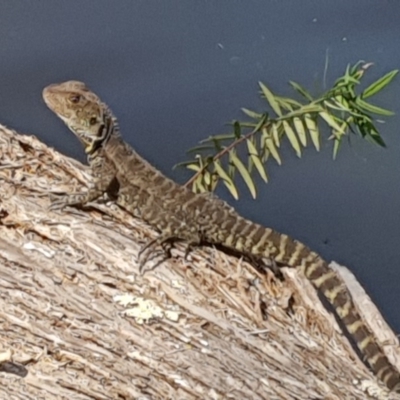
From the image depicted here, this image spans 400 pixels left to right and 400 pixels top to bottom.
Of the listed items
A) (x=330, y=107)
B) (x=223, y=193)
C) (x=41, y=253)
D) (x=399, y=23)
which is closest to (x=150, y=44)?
(x=223, y=193)

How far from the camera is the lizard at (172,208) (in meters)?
2.48

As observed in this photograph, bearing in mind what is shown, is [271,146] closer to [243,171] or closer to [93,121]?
[243,171]

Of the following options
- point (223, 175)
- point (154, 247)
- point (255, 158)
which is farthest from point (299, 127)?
point (154, 247)

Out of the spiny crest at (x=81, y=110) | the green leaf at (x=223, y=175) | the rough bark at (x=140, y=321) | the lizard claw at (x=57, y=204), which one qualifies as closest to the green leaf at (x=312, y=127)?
the green leaf at (x=223, y=175)

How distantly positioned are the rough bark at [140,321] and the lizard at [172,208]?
4 cm

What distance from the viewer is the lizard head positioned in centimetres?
266

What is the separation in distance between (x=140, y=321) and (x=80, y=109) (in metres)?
0.71

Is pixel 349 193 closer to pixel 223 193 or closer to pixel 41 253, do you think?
pixel 223 193

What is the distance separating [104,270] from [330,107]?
0.76 m

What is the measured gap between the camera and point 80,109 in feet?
8.77

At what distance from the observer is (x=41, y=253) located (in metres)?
2.37

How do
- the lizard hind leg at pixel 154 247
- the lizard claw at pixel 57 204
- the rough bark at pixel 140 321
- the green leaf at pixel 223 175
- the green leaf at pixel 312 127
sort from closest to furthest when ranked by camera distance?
the rough bark at pixel 140 321
the lizard hind leg at pixel 154 247
the lizard claw at pixel 57 204
the green leaf at pixel 312 127
the green leaf at pixel 223 175

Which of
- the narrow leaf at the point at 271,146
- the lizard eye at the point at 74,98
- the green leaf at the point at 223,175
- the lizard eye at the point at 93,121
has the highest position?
the narrow leaf at the point at 271,146

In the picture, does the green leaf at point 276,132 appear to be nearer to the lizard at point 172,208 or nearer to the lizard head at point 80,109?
the lizard at point 172,208
